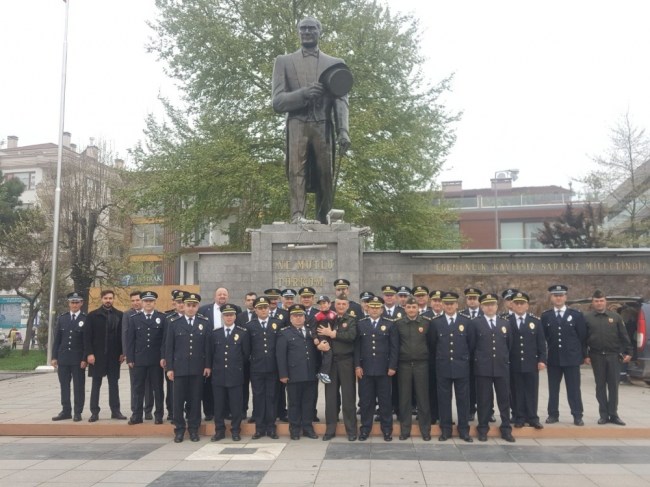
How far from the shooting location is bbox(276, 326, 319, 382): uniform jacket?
774 cm

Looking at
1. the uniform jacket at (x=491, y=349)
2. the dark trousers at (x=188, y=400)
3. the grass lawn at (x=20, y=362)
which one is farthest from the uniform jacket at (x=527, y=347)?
the grass lawn at (x=20, y=362)

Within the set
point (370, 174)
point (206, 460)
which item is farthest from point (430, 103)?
point (206, 460)

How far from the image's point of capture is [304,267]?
1236cm

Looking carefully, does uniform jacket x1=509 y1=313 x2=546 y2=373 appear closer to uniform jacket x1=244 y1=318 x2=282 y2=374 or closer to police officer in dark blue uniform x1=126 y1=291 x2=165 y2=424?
uniform jacket x1=244 y1=318 x2=282 y2=374

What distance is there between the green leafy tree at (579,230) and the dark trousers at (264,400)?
72.4ft

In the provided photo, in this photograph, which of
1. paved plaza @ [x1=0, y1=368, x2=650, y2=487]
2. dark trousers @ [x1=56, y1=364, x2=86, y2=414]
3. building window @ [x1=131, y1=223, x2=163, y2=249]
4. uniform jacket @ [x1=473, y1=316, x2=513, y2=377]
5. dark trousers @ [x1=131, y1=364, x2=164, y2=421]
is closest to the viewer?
paved plaza @ [x1=0, y1=368, x2=650, y2=487]

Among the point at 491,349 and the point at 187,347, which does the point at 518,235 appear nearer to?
the point at 491,349

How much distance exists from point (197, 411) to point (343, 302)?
225cm

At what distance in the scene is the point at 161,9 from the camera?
23734mm

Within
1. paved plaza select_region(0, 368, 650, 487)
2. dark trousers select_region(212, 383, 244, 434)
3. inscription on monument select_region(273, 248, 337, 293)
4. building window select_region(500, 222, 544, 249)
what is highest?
building window select_region(500, 222, 544, 249)

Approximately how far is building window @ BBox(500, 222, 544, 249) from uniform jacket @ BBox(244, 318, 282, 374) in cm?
3825

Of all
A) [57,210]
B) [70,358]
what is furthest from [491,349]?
[57,210]

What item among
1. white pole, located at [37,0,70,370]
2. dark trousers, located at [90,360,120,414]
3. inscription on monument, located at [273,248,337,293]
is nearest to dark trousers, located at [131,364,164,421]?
dark trousers, located at [90,360,120,414]

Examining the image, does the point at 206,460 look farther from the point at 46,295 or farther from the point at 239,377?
the point at 46,295
